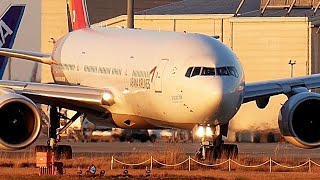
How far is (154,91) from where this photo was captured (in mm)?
42688

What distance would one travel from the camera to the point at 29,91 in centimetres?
4419

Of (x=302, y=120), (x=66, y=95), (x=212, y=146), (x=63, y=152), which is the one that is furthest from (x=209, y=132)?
(x=63, y=152)

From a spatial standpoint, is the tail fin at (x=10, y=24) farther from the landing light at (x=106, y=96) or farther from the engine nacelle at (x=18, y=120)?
the engine nacelle at (x=18, y=120)

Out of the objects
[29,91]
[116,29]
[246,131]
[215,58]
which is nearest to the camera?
[215,58]

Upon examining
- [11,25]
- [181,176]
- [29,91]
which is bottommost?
[181,176]

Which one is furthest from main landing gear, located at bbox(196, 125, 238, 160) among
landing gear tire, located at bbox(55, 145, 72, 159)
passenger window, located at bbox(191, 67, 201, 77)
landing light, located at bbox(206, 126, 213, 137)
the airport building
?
the airport building

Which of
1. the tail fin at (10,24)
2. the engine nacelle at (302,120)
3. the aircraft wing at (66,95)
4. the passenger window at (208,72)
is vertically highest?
the tail fin at (10,24)

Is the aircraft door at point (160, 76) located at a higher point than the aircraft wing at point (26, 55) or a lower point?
lower

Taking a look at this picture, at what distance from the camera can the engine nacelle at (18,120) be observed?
40906 millimetres

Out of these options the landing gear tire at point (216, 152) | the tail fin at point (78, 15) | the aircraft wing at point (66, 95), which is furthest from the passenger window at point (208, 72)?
the tail fin at point (78, 15)

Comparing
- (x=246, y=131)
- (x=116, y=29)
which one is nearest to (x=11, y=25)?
(x=246, y=131)

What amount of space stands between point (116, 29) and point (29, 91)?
655 cm

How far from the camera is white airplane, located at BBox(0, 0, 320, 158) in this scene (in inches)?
1598

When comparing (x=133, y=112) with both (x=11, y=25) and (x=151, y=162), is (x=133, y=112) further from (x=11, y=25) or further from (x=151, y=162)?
(x=11, y=25)
